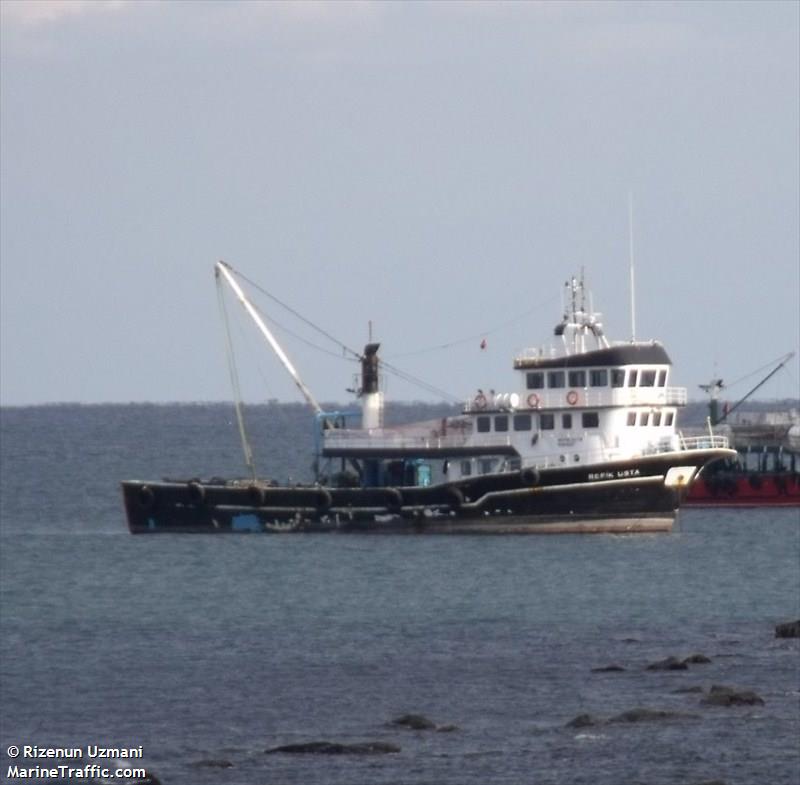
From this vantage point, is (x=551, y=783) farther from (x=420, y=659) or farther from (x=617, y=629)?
(x=617, y=629)

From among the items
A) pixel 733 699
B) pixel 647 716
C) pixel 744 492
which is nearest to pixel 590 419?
pixel 744 492

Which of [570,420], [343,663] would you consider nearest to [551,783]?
[343,663]

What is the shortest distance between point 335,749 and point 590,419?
109ft

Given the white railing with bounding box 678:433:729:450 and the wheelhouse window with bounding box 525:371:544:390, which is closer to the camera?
the wheelhouse window with bounding box 525:371:544:390

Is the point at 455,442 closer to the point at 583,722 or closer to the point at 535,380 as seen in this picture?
the point at 535,380

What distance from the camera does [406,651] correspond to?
44125 mm

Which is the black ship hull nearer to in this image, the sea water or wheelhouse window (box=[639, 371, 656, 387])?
the sea water

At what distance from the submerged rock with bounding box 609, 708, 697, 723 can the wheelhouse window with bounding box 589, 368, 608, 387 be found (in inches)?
1189

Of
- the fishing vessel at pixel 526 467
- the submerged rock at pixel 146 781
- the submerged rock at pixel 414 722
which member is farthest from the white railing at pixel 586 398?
the submerged rock at pixel 146 781

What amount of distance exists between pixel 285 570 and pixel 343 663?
58.3ft

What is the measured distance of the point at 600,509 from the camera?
65.7 meters

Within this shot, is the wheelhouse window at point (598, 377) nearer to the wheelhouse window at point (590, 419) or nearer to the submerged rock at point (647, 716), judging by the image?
the wheelhouse window at point (590, 419)

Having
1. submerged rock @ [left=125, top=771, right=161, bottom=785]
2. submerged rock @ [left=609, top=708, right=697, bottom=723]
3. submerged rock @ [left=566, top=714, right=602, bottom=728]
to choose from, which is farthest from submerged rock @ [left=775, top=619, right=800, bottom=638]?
submerged rock @ [left=125, top=771, right=161, bottom=785]

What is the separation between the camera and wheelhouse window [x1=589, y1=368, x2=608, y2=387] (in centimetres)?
6519
